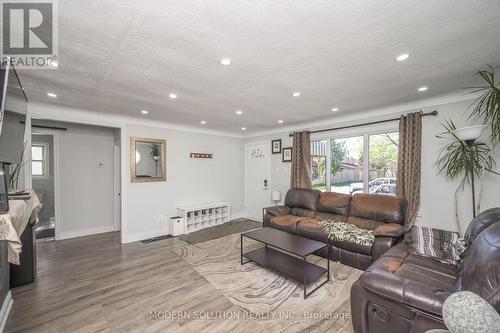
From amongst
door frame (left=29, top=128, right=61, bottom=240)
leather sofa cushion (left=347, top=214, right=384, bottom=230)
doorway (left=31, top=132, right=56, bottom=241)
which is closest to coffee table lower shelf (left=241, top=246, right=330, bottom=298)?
leather sofa cushion (left=347, top=214, right=384, bottom=230)

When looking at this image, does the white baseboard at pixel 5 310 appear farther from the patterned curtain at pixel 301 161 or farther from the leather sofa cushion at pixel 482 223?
the patterned curtain at pixel 301 161

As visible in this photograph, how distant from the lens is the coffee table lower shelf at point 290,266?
234 cm

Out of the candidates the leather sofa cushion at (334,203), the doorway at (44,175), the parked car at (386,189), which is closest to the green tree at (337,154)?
the leather sofa cushion at (334,203)

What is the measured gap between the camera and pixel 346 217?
359 cm

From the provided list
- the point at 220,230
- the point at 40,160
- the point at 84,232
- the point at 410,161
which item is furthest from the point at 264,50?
the point at 40,160

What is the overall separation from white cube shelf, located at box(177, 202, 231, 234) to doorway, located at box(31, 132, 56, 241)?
2.78 m

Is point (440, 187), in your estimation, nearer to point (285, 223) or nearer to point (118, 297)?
point (285, 223)

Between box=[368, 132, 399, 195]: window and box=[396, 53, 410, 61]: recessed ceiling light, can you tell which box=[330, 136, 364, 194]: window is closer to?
box=[368, 132, 399, 195]: window

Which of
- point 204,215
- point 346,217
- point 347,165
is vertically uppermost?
point 347,165

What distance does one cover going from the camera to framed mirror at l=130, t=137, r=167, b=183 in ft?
13.3

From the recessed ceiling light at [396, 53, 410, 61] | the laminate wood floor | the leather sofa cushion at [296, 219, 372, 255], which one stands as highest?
the recessed ceiling light at [396, 53, 410, 61]

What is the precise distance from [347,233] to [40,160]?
639 centimetres

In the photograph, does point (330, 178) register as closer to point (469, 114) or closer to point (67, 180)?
point (469, 114)

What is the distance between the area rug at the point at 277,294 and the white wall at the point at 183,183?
1.39 meters
